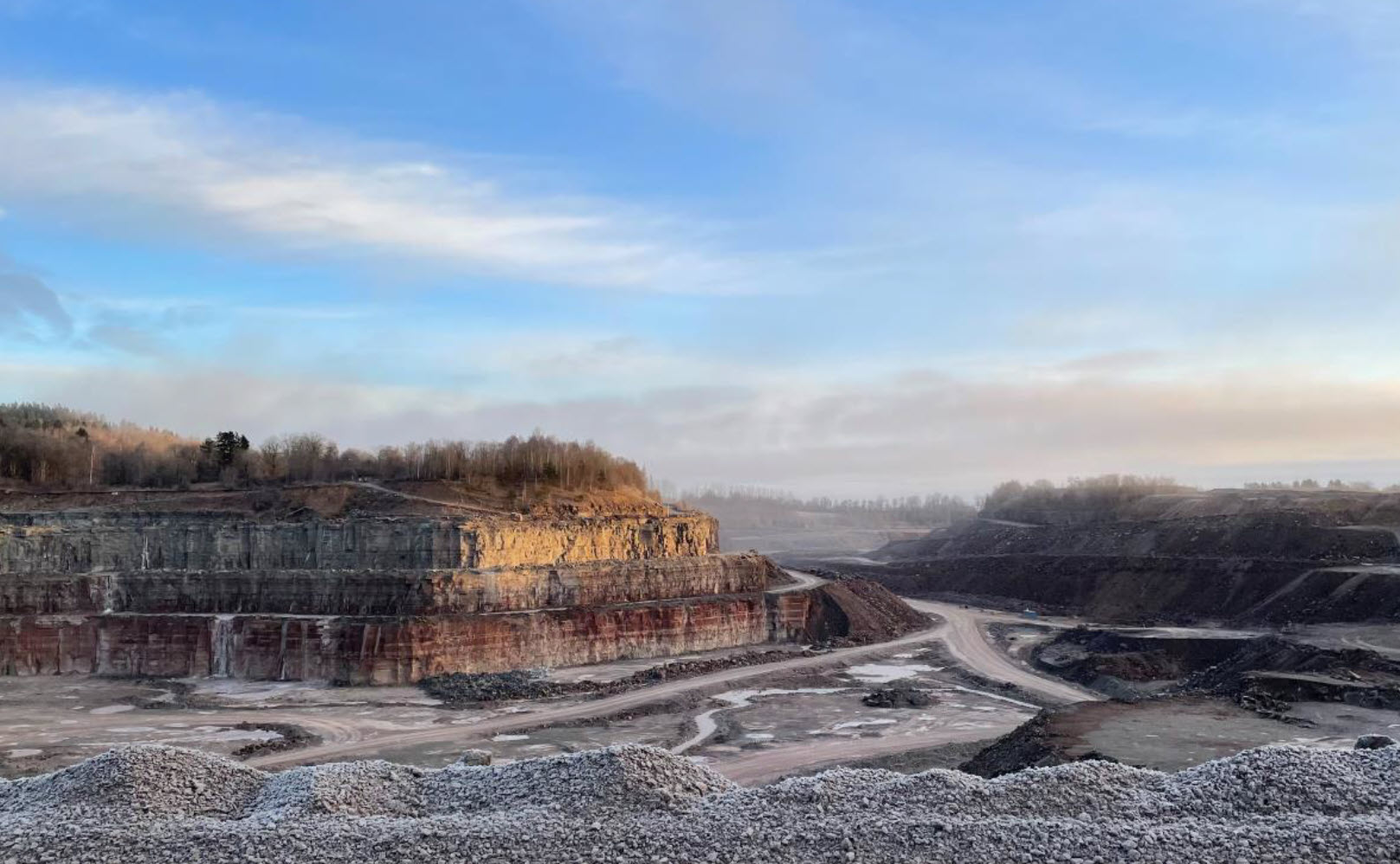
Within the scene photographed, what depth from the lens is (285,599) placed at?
4669 centimetres

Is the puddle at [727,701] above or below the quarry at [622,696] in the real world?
below

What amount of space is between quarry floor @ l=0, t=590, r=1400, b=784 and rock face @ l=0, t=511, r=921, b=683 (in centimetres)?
152

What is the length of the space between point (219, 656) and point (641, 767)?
1251 inches

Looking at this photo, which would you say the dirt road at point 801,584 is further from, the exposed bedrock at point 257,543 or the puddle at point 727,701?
the puddle at point 727,701

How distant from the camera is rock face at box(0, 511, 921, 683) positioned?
43.7 metres

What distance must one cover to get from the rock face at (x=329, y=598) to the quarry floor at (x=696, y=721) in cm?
152

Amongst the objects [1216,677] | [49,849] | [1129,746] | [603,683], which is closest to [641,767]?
[49,849]

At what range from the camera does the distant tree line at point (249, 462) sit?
6066 cm

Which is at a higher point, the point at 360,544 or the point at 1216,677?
the point at 360,544

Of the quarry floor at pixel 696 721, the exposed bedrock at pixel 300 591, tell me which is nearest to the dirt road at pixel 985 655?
the quarry floor at pixel 696 721

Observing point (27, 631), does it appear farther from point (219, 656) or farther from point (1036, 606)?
point (1036, 606)

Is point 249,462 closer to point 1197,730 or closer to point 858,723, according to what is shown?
point 858,723

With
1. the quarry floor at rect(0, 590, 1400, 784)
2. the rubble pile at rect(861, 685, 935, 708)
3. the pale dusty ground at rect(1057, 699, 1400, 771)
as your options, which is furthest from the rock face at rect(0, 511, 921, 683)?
the pale dusty ground at rect(1057, 699, 1400, 771)

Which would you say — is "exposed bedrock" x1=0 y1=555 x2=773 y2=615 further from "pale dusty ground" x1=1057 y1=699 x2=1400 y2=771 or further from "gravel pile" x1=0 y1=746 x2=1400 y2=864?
"pale dusty ground" x1=1057 y1=699 x2=1400 y2=771
